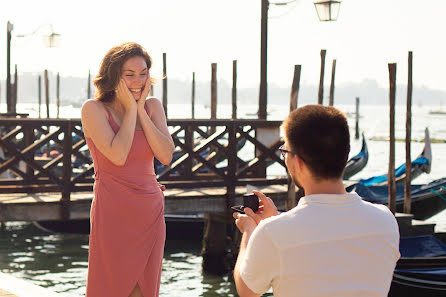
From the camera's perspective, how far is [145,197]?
10.7 ft

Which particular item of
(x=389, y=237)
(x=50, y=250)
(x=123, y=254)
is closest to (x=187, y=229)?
(x=50, y=250)

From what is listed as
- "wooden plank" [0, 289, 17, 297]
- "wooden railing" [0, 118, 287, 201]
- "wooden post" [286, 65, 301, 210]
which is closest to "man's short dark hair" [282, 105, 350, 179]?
"wooden plank" [0, 289, 17, 297]

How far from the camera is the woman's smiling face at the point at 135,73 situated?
10.3ft

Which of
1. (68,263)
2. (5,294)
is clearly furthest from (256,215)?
(68,263)

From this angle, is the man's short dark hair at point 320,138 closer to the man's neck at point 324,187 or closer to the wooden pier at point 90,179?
the man's neck at point 324,187

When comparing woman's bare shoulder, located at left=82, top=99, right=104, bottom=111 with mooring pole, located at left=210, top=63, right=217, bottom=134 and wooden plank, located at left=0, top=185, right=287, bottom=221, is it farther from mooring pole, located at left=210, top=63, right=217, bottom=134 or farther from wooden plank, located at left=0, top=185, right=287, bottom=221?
mooring pole, located at left=210, top=63, right=217, bottom=134

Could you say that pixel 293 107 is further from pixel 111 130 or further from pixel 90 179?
pixel 111 130

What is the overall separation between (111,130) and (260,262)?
4.82 feet

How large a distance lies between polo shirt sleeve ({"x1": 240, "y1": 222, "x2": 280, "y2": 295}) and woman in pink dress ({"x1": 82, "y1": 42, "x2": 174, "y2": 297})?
140cm

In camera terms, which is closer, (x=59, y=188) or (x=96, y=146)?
(x=96, y=146)

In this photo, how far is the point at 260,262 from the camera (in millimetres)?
1824

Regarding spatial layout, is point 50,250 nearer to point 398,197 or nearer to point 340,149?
point 398,197

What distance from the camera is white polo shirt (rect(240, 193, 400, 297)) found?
5.97 ft

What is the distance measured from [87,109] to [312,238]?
1.56 metres
